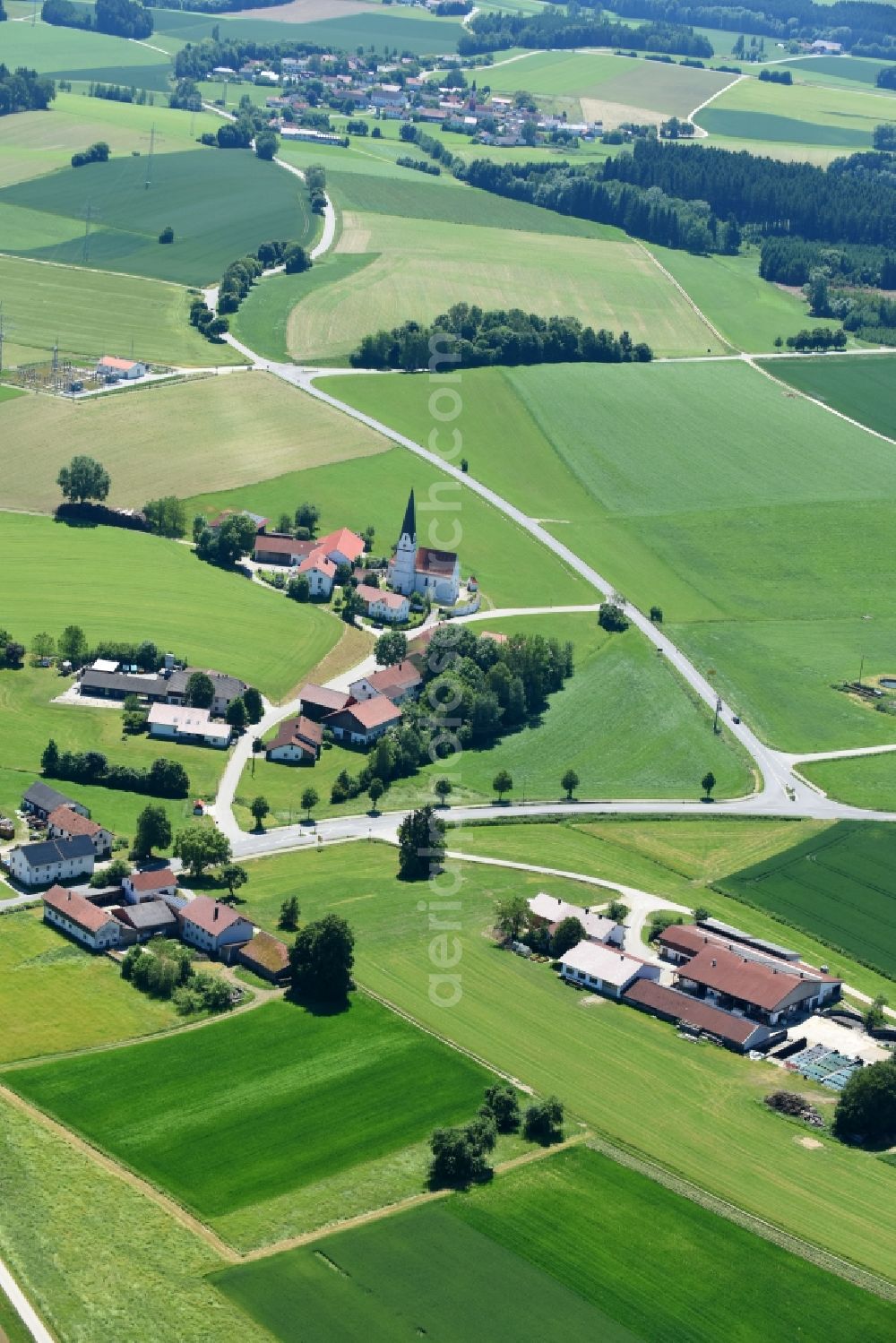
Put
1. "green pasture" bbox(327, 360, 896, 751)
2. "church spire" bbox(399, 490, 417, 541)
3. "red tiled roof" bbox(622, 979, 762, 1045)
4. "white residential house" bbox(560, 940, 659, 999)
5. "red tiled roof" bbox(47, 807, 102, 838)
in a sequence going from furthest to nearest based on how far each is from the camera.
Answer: "church spire" bbox(399, 490, 417, 541), "green pasture" bbox(327, 360, 896, 751), "red tiled roof" bbox(47, 807, 102, 838), "white residential house" bbox(560, 940, 659, 999), "red tiled roof" bbox(622, 979, 762, 1045)

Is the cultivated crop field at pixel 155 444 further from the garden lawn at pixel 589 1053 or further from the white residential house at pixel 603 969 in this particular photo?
the white residential house at pixel 603 969

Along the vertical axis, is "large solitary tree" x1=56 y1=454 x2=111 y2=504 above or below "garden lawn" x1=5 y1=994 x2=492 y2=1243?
above

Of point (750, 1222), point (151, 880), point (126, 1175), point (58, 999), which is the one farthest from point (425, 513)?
point (126, 1175)

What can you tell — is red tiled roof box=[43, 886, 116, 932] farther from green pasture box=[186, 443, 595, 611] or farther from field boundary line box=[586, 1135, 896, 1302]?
green pasture box=[186, 443, 595, 611]

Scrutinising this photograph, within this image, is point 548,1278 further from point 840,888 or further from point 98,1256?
point 840,888

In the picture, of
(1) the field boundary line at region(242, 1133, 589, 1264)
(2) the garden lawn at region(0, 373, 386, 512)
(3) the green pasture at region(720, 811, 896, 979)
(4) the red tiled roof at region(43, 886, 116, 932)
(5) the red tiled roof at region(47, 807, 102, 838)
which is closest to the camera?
(1) the field boundary line at region(242, 1133, 589, 1264)

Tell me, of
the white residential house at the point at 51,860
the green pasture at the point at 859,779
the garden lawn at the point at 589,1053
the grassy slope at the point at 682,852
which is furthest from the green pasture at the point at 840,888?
the white residential house at the point at 51,860

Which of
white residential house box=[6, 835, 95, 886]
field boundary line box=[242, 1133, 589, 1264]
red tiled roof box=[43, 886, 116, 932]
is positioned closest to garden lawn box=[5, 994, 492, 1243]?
field boundary line box=[242, 1133, 589, 1264]
